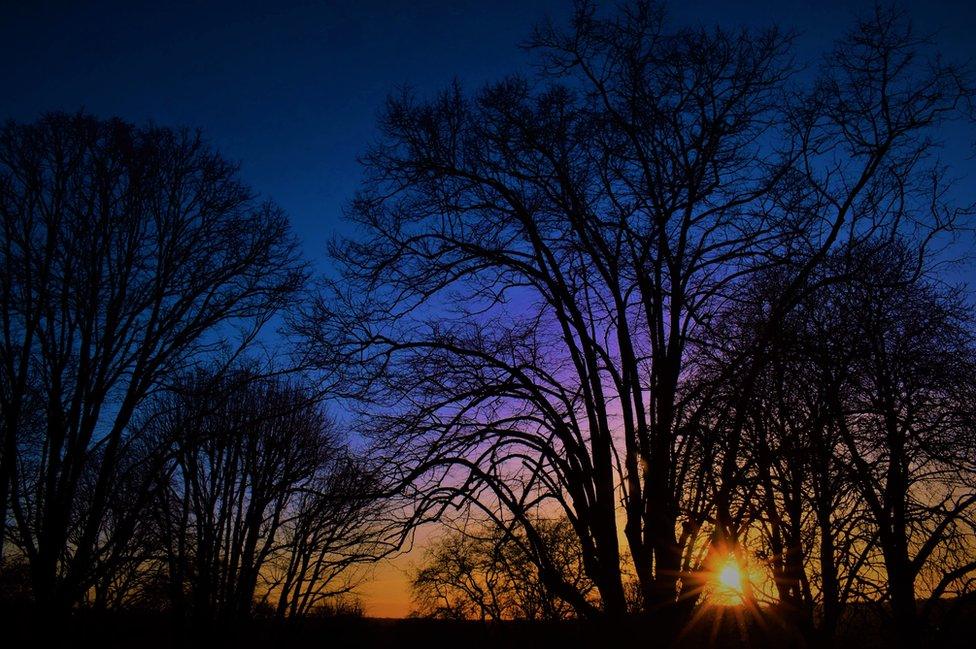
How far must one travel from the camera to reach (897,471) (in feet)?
36.9

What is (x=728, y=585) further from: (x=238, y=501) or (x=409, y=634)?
(x=409, y=634)

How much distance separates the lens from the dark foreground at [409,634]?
9.29 meters

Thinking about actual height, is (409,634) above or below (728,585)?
below

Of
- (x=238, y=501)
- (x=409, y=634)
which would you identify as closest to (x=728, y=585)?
(x=238, y=501)

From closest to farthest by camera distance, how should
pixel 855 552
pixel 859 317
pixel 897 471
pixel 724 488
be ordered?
pixel 724 488, pixel 859 317, pixel 897 471, pixel 855 552

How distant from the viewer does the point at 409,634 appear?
37.1 m

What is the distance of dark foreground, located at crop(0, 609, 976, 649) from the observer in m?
9.29

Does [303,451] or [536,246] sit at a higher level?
[536,246]

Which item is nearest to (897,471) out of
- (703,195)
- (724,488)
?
(724,488)

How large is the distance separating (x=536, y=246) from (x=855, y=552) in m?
8.65

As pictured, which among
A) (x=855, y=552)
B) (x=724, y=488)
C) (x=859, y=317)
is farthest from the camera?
(x=855, y=552)

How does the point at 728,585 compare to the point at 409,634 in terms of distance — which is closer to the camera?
the point at 728,585

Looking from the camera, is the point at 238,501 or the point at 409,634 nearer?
the point at 238,501

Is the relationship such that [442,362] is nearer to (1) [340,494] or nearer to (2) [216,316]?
(1) [340,494]
